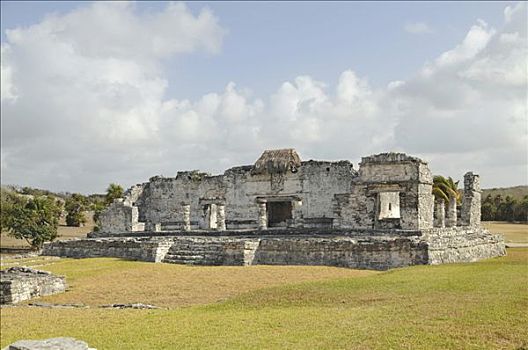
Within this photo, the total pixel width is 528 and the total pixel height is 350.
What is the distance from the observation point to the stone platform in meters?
16.7

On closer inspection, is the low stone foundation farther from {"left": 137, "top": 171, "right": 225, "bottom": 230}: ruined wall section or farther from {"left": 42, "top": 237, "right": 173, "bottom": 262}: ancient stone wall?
{"left": 137, "top": 171, "right": 225, "bottom": 230}: ruined wall section

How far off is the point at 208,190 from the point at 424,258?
16.8m

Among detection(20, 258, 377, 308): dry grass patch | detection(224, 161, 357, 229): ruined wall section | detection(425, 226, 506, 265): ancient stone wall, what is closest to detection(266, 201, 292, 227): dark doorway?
detection(224, 161, 357, 229): ruined wall section

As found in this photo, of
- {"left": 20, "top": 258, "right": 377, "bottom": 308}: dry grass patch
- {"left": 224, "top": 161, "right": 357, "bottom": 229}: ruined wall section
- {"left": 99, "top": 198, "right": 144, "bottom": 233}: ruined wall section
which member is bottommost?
{"left": 20, "top": 258, "right": 377, "bottom": 308}: dry grass patch

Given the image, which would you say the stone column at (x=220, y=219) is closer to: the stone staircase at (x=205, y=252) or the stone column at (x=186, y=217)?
the stone column at (x=186, y=217)

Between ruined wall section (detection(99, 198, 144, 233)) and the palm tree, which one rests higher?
the palm tree

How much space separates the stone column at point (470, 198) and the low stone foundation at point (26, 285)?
17536mm

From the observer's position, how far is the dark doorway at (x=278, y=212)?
31.4 m

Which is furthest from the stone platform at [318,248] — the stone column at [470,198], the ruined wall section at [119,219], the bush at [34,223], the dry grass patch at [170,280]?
the bush at [34,223]

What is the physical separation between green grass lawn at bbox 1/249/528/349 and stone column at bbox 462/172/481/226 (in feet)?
37.5

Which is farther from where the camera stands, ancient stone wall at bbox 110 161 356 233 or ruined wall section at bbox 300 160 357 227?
ancient stone wall at bbox 110 161 356 233

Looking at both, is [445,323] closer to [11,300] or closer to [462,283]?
[462,283]

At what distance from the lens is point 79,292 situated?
13812 millimetres

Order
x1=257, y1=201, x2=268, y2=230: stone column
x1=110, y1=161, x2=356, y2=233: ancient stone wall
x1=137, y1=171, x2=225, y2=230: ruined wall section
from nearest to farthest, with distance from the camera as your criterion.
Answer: x1=110, y1=161, x2=356, y2=233: ancient stone wall < x1=257, y1=201, x2=268, y2=230: stone column < x1=137, y1=171, x2=225, y2=230: ruined wall section
